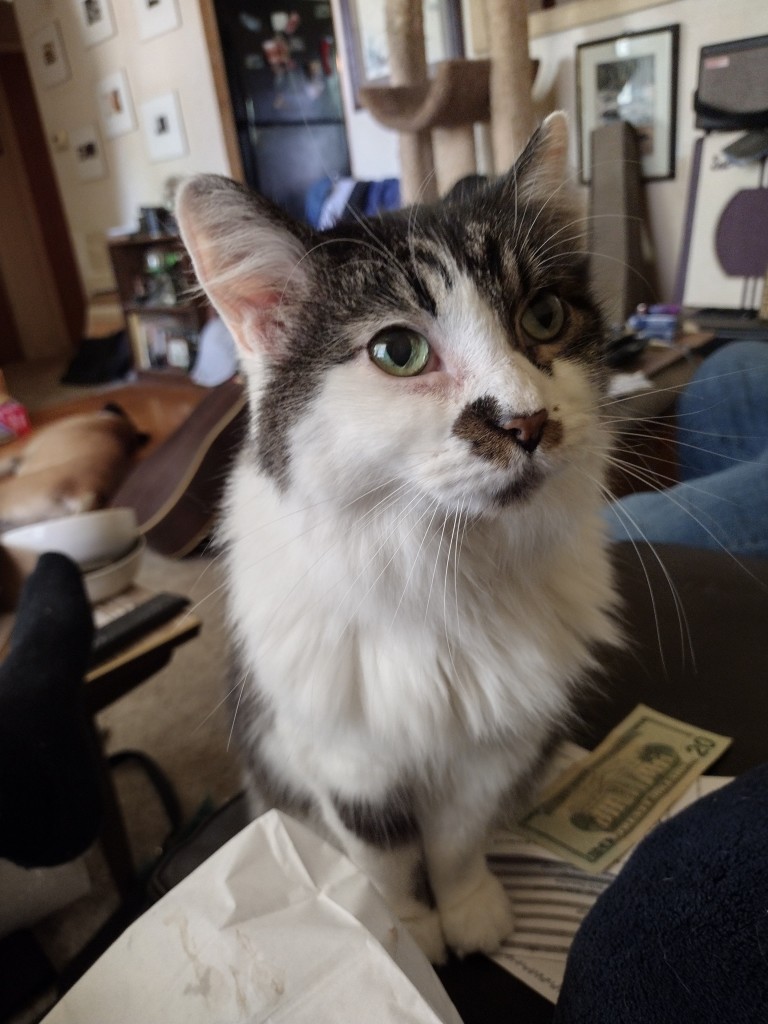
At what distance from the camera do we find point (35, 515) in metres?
2.27

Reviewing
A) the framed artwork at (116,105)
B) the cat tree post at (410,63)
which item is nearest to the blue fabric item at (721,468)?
the cat tree post at (410,63)

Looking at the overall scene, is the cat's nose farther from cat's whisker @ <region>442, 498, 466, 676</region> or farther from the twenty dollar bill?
the twenty dollar bill

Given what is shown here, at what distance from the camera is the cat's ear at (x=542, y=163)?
2.44 ft

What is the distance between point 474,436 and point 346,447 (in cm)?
11

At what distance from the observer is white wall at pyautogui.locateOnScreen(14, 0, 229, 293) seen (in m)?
1.94

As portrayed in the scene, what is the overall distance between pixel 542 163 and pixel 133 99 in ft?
7.38

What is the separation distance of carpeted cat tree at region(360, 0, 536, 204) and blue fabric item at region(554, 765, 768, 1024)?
1965mm

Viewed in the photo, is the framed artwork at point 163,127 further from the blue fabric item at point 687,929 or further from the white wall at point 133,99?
the blue fabric item at point 687,929

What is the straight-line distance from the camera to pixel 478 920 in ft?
2.44

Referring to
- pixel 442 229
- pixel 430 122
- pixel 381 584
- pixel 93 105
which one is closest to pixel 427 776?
pixel 381 584

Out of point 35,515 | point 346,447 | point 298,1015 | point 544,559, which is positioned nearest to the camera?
point 298,1015

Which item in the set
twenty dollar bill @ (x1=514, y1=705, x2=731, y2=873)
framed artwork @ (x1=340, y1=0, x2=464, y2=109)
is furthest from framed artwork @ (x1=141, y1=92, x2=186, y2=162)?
twenty dollar bill @ (x1=514, y1=705, x2=731, y2=873)

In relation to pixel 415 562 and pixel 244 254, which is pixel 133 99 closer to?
pixel 244 254

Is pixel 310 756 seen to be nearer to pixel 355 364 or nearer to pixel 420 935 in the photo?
pixel 420 935
